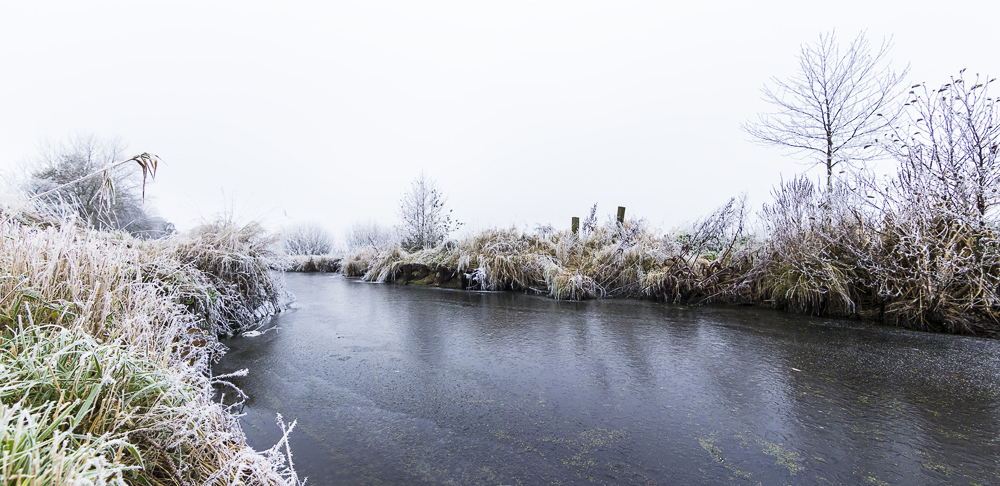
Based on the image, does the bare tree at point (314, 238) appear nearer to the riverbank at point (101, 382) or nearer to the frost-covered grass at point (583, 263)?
the frost-covered grass at point (583, 263)

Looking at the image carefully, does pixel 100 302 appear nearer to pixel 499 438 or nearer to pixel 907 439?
pixel 499 438

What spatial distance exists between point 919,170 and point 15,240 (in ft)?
21.8

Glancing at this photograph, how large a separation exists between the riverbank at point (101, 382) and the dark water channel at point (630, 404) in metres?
0.34

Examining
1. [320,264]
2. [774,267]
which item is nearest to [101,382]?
[774,267]

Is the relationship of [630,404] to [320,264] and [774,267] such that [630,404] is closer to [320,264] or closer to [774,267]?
[774,267]

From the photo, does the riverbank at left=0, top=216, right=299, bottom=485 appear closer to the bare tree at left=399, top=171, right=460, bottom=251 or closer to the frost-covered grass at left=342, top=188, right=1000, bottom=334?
the frost-covered grass at left=342, top=188, right=1000, bottom=334

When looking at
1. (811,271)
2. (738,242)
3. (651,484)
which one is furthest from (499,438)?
(738,242)

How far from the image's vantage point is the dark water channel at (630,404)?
4.52 ft

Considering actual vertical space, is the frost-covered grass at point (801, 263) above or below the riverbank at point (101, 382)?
above

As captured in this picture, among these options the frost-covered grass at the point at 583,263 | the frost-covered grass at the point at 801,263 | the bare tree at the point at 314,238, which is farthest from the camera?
the bare tree at the point at 314,238

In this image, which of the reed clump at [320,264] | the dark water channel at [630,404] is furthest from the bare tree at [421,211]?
the dark water channel at [630,404]

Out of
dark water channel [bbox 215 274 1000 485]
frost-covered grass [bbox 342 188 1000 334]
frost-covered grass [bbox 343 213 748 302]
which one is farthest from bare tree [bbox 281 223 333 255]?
dark water channel [bbox 215 274 1000 485]

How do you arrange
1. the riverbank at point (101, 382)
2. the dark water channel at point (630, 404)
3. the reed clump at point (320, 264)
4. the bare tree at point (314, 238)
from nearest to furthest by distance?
the riverbank at point (101, 382) < the dark water channel at point (630, 404) < the reed clump at point (320, 264) < the bare tree at point (314, 238)

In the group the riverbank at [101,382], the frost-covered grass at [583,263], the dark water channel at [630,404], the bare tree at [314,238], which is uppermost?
the bare tree at [314,238]
